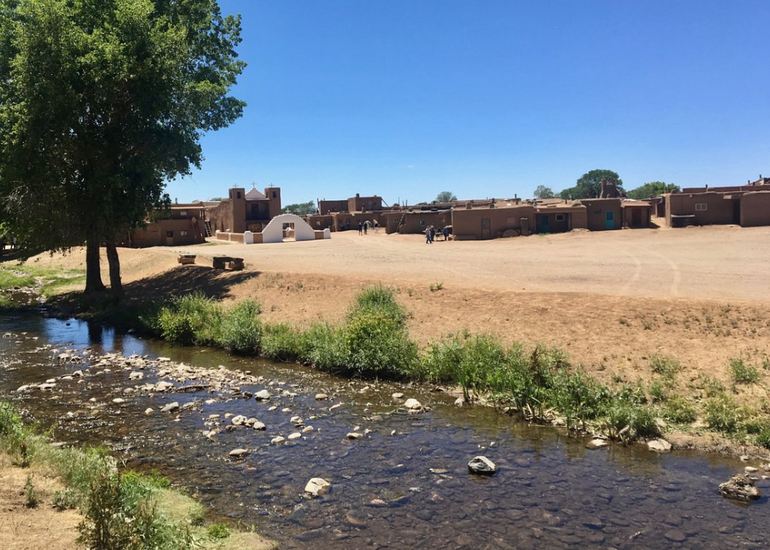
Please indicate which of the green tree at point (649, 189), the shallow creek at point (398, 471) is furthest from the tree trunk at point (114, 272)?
the green tree at point (649, 189)

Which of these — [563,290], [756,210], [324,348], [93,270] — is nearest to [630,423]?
[324,348]

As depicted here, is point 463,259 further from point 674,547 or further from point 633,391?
point 674,547

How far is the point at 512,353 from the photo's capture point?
16.1 meters

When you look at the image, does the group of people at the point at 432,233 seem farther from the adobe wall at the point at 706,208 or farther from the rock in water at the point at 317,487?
the rock in water at the point at 317,487

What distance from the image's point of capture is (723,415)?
40.4ft

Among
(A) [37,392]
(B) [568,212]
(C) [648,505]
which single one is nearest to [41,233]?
(A) [37,392]

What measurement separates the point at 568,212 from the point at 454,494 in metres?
50.0

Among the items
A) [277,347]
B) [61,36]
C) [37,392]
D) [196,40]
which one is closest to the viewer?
[37,392]

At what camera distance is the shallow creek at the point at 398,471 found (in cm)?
862

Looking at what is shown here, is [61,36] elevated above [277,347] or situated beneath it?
elevated above

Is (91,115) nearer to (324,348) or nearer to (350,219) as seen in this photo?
(324,348)

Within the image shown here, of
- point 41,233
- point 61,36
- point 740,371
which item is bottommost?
point 740,371

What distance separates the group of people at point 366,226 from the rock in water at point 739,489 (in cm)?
6419

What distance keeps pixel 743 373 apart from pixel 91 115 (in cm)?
2664
